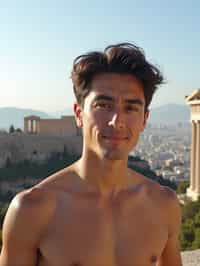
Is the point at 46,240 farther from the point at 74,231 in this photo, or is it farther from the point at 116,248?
the point at 116,248

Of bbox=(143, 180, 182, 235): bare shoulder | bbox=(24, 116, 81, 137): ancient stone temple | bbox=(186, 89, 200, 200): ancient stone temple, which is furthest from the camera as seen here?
bbox=(24, 116, 81, 137): ancient stone temple

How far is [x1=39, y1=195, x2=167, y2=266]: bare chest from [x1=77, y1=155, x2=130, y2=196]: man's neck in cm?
9

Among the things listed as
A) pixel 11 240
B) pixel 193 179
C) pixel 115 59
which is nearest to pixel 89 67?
pixel 115 59

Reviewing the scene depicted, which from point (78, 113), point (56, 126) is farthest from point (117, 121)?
point (56, 126)

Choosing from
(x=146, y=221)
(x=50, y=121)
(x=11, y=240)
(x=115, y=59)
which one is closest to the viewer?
(x=11, y=240)

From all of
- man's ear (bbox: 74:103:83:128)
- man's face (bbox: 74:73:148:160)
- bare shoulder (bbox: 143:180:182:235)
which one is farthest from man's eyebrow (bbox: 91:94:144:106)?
bare shoulder (bbox: 143:180:182:235)

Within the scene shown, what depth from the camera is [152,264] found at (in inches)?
85.8

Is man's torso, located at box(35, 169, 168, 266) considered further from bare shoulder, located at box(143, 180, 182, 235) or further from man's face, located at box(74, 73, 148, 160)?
man's face, located at box(74, 73, 148, 160)

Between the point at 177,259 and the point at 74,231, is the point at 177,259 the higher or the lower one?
the lower one

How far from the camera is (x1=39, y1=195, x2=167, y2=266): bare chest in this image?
79.9 inches

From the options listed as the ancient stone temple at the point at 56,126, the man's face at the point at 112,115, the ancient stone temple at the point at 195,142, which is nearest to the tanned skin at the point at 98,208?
the man's face at the point at 112,115

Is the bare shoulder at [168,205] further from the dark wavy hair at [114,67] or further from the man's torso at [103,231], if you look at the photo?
the dark wavy hair at [114,67]

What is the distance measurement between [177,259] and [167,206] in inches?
10.1

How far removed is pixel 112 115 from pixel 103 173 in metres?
0.27
